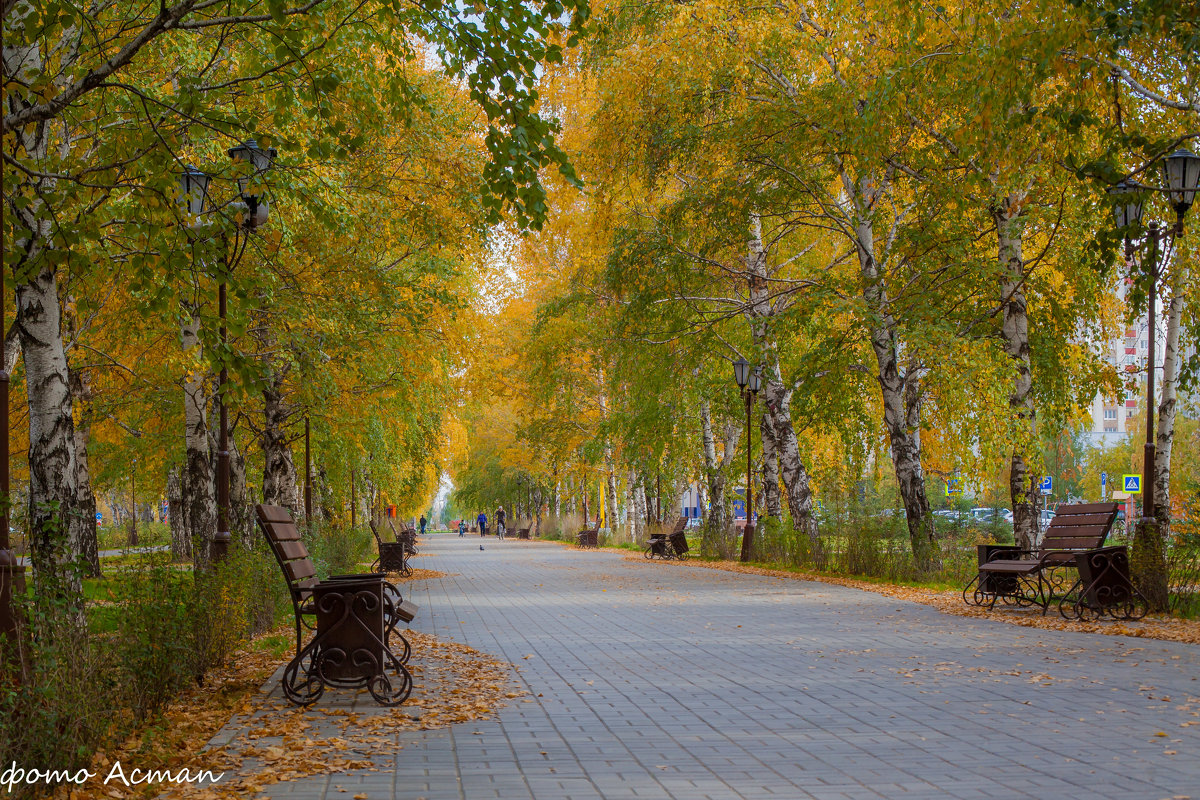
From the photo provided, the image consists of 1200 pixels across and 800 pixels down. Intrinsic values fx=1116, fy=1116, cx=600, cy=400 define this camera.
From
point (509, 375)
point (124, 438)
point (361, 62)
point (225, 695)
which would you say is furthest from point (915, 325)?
point (509, 375)

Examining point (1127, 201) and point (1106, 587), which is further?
point (1106, 587)

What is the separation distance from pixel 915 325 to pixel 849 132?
4.73m

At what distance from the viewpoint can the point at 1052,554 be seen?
41.5 feet

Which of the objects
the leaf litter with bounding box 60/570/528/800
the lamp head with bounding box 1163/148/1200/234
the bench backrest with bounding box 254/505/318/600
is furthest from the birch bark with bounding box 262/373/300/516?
the lamp head with bounding box 1163/148/1200/234

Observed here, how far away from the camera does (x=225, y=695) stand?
7805 millimetres

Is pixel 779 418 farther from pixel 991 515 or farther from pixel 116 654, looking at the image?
pixel 116 654

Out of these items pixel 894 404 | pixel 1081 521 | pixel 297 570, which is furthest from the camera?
pixel 894 404

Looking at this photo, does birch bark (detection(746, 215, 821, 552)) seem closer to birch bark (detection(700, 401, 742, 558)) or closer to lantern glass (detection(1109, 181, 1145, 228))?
birch bark (detection(700, 401, 742, 558))

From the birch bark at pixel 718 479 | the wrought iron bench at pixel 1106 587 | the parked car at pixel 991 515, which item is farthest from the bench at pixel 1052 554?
the birch bark at pixel 718 479

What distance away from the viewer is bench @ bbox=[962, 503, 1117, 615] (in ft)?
41.4

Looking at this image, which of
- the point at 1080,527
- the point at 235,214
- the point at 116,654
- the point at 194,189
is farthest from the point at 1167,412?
the point at 116,654

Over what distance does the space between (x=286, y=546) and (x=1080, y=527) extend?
29.9ft

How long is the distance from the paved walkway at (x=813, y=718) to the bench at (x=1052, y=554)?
46.4 inches

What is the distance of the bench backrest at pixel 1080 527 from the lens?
12625mm
